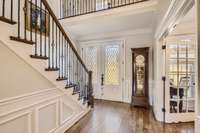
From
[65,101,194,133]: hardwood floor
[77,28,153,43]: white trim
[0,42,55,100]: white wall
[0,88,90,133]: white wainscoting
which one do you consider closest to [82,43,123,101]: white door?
[77,28,153,43]: white trim

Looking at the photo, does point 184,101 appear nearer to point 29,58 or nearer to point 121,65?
point 121,65

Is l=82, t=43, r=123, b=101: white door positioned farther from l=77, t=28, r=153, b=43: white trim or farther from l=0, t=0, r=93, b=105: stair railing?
l=0, t=0, r=93, b=105: stair railing

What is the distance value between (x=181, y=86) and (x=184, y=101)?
0.36 m

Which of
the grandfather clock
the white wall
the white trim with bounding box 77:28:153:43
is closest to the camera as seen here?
the white wall

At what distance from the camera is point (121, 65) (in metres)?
5.91

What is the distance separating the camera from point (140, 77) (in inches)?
207

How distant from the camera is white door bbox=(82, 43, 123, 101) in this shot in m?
6.00

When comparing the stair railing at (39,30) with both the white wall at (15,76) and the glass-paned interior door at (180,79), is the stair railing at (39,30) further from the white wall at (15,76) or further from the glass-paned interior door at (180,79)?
the glass-paned interior door at (180,79)

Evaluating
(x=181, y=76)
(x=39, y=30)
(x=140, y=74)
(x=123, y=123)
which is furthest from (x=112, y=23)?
(x=123, y=123)

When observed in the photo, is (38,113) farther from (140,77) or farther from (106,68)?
(106,68)

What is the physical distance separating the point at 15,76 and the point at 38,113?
758 mm

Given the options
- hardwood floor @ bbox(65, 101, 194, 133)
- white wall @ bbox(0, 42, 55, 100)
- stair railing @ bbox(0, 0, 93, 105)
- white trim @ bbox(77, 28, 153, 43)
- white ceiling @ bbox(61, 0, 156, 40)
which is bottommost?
hardwood floor @ bbox(65, 101, 194, 133)

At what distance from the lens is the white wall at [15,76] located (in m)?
1.88

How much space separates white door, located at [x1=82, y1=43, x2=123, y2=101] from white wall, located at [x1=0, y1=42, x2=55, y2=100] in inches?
153
